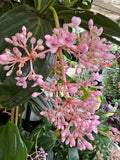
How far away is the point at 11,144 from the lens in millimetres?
395

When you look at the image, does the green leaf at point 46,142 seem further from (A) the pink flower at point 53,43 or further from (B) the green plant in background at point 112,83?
(B) the green plant in background at point 112,83

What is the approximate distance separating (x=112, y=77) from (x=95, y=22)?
6.57ft

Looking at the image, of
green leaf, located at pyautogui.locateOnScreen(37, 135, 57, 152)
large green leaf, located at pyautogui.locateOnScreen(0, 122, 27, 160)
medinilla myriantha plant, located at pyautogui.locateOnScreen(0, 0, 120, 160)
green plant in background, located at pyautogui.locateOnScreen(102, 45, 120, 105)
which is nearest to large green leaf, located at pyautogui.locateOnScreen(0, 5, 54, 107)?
medinilla myriantha plant, located at pyautogui.locateOnScreen(0, 0, 120, 160)

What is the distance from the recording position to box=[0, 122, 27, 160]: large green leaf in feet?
1.24

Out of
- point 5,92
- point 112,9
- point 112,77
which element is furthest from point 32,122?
point 112,77

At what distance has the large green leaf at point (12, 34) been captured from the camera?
0.78ft

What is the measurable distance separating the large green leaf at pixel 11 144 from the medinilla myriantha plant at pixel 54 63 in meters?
0.18

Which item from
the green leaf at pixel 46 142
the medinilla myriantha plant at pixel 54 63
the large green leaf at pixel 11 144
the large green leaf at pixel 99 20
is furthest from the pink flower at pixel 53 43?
the green leaf at pixel 46 142

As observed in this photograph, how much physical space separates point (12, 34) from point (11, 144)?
28 centimetres

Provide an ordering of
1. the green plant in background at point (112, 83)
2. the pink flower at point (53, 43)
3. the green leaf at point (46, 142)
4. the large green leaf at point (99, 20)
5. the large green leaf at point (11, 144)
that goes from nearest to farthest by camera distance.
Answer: the pink flower at point (53, 43) < the large green leaf at point (99, 20) < the large green leaf at point (11, 144) < the green leaf at point (46, 142) < the green plant in background at point (112, 83)

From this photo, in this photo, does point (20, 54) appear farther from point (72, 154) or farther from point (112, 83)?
point (112, 83)

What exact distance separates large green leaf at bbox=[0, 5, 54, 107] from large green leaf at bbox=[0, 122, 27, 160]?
0.60 ft

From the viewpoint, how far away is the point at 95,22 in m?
0.28

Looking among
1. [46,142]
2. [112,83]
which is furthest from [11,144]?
[112,83]
